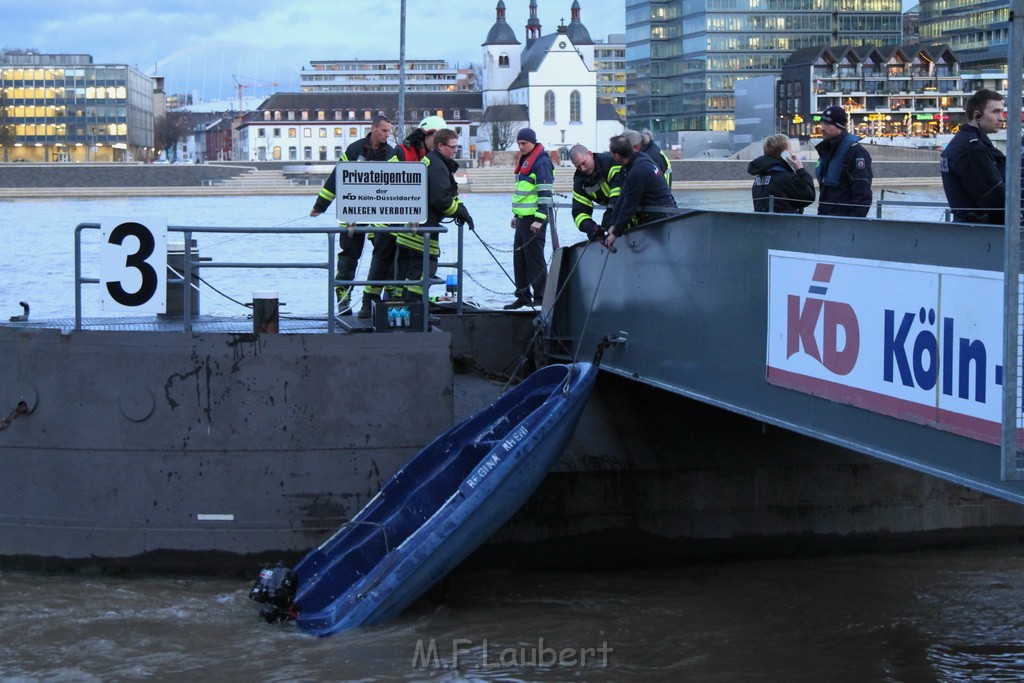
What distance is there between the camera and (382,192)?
10.9m

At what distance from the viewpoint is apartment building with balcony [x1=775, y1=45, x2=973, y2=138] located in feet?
222

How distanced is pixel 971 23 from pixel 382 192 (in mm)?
4842

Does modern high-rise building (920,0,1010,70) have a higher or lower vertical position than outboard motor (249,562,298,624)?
higher

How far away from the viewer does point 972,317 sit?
6.33 meters

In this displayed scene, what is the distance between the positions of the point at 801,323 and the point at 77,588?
5.82 metres

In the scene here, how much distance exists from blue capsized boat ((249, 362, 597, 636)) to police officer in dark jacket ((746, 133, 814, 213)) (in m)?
1.91

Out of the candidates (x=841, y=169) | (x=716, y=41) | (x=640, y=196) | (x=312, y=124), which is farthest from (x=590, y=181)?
(x=312, y=124)

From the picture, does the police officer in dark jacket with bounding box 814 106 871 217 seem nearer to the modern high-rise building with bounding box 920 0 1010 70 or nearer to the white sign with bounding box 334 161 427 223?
the modern high-rise building with bounding box 920 0 1010 70

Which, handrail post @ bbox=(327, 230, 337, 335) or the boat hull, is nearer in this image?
the boat hull

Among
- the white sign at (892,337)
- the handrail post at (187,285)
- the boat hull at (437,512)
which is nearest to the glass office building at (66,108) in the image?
the handrail post at (187,285)

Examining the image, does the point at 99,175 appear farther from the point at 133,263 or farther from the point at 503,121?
the point at 133,263

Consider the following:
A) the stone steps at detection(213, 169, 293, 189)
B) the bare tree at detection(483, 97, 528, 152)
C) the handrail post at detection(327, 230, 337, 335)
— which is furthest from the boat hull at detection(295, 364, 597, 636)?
the bare tree at detection(483, 97, 528, 152)

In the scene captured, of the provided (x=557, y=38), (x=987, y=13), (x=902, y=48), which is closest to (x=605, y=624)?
(x=987, y=13)

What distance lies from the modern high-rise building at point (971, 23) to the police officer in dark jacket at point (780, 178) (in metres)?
1.68
